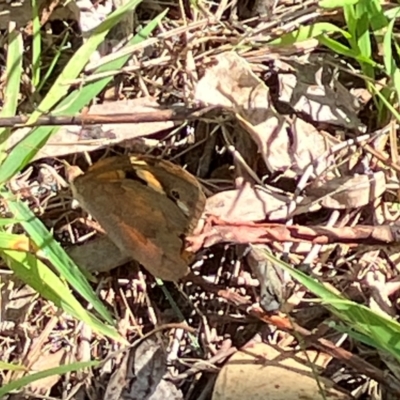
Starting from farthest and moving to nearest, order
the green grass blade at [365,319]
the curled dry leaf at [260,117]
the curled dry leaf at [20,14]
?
the curled dry leaf at [20,14] → the curled dry leaf at [260,117] → the green grass blade at [365,319]

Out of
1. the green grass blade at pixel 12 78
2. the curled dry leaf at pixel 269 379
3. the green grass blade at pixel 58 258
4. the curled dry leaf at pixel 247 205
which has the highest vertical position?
the green grass blade at pixel 12 78

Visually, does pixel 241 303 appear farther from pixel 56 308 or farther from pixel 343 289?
pixel 56 308

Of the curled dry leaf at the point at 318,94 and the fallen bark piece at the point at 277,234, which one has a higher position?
the curled dry leaf at the point at 318,94

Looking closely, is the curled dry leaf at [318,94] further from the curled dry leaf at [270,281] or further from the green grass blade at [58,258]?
the green grass blade at [58,258]

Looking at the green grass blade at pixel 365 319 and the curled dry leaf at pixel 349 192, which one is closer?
the green grass blade at pixel 365 319

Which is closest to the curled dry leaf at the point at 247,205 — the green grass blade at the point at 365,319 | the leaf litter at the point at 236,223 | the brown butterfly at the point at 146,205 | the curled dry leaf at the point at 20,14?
the leaf litter at the point at 236,223

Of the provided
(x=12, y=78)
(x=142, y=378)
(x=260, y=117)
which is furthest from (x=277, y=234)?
(x=12, y=78)

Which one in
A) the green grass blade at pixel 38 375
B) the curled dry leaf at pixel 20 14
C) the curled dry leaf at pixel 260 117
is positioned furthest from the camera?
the curled dry leaf at pixel 20 14

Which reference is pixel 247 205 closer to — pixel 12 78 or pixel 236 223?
pixel 236 223

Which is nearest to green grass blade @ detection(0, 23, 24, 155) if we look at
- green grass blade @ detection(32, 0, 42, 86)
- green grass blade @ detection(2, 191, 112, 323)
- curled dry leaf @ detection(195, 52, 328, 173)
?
green grass blade @ detection(32, 0, 42, 86)
